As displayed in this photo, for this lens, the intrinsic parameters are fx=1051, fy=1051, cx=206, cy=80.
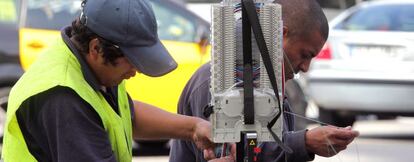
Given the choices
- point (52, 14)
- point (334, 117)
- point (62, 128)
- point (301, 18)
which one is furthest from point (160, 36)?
point (62, 128)

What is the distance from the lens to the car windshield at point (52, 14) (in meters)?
8.84

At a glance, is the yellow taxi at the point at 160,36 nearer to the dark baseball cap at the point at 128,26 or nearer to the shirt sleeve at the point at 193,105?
the shirt sleeve at the point at 193,105

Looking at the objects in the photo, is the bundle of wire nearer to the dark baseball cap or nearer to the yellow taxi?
the dark baseball cap

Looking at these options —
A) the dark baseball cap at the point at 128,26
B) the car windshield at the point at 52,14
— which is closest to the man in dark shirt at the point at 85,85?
the dark baseball cap at the point at 128,26

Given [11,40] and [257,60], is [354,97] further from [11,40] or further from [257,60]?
→ [257,60]

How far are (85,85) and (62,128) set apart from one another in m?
0.17

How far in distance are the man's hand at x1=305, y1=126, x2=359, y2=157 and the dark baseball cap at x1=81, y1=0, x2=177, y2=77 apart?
0.56 meters

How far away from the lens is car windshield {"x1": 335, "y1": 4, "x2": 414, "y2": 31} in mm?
10062

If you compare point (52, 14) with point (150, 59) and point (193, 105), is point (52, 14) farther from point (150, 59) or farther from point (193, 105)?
point (150, 59)

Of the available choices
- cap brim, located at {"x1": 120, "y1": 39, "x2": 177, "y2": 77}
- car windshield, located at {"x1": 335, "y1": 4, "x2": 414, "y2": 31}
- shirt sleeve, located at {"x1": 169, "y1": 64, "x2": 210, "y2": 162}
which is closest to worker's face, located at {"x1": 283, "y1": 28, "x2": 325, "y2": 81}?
shirt sleeve, located at {"x1": 169, "y1": 64, "x2": 210, "y2": 162}

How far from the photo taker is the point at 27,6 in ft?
29.3

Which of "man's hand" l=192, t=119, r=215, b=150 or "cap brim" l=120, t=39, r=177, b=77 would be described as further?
"man's hand" l=192, t=119, r=215, b=150

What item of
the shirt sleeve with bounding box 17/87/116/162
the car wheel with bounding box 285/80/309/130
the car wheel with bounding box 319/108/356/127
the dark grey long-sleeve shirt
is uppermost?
the shirt sleeve with bounding box 17/87/116/162

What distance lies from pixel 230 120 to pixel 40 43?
20.1ft
